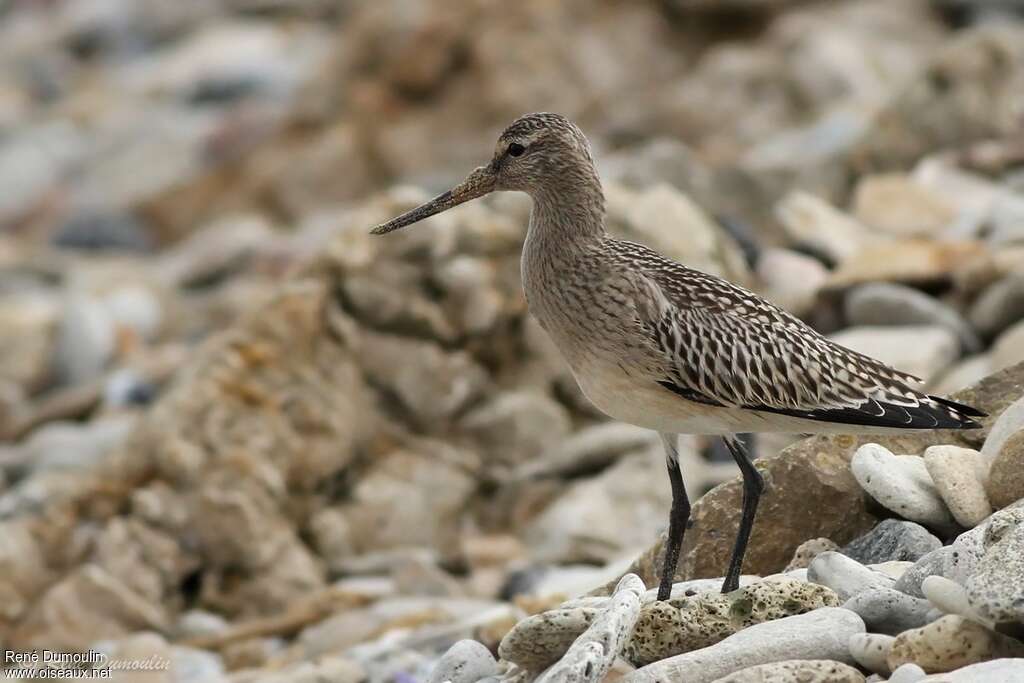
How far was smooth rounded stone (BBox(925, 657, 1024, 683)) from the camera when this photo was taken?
5676 millimetres

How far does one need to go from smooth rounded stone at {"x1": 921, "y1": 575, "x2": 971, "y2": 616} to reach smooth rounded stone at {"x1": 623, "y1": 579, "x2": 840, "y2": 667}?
607mm

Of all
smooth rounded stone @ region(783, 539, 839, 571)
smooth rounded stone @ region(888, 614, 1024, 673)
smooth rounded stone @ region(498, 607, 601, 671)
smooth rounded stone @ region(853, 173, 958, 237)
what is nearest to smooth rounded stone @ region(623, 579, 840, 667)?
smooth rounded stone @ region(498, 607, 601, 671)

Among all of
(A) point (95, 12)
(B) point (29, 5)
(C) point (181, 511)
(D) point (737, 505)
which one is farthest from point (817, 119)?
(B) point (29, 5)

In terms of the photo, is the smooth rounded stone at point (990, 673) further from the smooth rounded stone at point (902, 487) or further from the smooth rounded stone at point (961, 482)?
the smooth rounded stone at point (902, 487)

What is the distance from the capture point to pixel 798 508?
803cm

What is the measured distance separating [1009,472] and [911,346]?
5.08 m

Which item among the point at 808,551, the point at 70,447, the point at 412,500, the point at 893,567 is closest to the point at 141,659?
the point at 412,500

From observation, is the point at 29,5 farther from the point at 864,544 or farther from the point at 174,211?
the point at 864,544

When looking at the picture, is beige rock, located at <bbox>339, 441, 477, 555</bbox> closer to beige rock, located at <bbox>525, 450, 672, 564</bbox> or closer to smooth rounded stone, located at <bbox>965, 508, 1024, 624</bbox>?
beige rock, located at <bbox>525, 450, 672, 564</bbox>

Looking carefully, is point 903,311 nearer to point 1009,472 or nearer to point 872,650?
point 1009,472

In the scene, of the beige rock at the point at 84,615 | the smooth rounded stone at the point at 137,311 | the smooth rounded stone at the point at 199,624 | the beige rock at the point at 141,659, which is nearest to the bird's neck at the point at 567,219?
the beige rock at the point at 141,659

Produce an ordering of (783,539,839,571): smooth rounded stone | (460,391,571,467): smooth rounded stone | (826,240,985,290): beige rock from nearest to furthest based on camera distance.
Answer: (783,539,839,571): smooth rounded stone
(826,240,985,290): beige rock
(460,391,571,467): smooth rounded stone

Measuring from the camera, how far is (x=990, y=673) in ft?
18.9

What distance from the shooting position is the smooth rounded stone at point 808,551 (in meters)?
7.67
